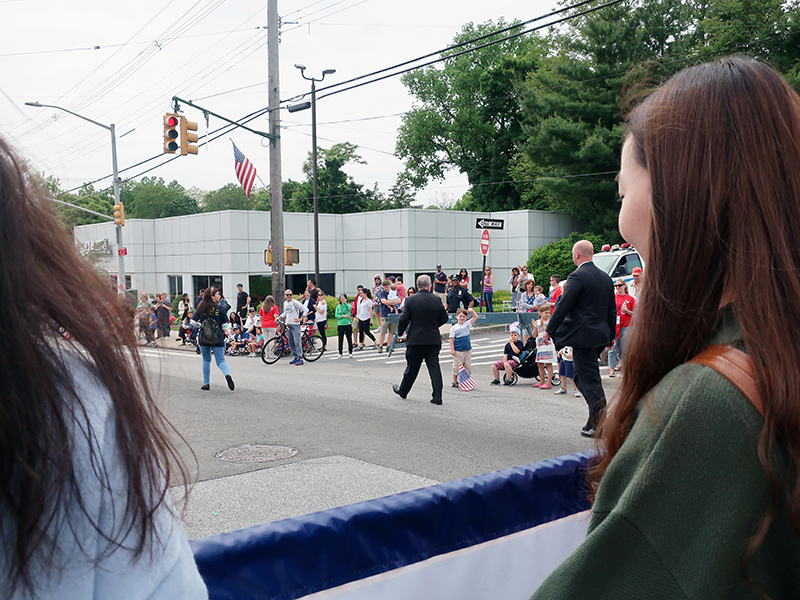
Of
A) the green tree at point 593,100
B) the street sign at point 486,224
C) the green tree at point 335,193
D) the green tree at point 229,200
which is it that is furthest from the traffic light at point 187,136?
the green tree at point 229,200

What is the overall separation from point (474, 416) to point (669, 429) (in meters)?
8.35

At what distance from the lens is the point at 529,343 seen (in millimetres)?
12078

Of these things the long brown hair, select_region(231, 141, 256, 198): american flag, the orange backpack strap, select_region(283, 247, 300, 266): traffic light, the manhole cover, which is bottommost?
the manhole cover

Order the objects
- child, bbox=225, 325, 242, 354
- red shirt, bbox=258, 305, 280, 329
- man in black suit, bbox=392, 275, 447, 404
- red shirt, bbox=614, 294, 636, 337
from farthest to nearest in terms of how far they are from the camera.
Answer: child, bbox=225, 325, 242, 354 → red shirt, bbox=258, 305, 280, 329 → red shirt, bbox=614, 294, 636, 337 → man in black suit, bbox=392, 275, 447, 404

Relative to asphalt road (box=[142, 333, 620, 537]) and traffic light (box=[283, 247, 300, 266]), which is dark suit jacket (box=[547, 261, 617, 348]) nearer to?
asphalt road (box=[142, 333, 620, 537])

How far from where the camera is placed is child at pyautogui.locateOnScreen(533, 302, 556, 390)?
1128 cm

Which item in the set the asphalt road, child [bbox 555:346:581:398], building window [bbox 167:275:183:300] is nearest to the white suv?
the asphalt road

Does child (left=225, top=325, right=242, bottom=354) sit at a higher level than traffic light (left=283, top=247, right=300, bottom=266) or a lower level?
lower

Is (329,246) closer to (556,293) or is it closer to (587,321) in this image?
(556,293)

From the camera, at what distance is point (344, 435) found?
26.1 feet

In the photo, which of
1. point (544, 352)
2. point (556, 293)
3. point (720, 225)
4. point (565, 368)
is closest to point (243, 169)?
point (556, 293)

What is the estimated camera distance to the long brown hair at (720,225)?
94 cm

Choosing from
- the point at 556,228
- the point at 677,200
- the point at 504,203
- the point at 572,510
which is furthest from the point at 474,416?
the point at 504,203

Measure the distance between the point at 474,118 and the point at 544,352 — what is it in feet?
146
